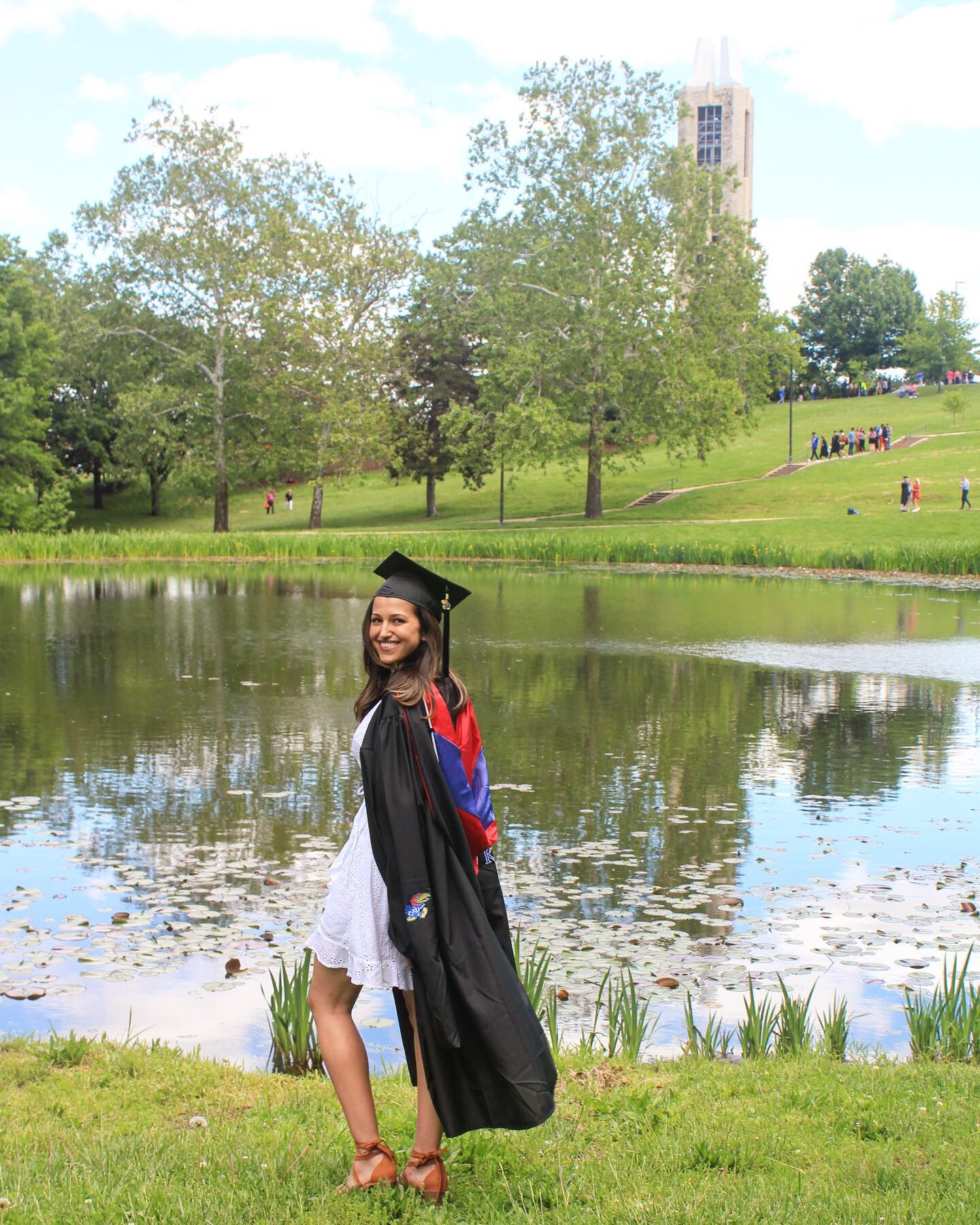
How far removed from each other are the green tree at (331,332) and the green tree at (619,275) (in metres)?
5.54

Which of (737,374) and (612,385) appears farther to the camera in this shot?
(737,374)

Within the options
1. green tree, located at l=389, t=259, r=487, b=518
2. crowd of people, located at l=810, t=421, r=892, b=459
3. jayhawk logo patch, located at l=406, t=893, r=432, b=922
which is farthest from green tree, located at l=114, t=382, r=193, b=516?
jayhawk logo patch, located at l=406, t=893, r=432, b=922

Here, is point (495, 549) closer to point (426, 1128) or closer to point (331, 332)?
point (331, 332)

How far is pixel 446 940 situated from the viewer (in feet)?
12.3

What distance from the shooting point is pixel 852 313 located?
342ft

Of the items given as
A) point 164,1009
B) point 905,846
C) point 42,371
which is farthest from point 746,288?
point 164,1009

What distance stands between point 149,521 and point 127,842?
192 feet

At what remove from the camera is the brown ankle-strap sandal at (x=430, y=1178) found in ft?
12.7

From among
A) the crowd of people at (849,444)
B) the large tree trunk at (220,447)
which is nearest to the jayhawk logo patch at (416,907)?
the large tree trunk at (220,447)

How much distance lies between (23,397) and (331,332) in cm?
1279

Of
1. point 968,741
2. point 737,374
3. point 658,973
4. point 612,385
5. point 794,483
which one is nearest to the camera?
point 658,973

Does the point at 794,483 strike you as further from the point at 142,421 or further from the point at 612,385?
the point at 142,421

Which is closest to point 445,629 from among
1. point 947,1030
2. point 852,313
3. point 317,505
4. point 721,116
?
point 947,1030

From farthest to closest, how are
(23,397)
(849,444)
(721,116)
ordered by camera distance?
(721,116), (849,444), (23,397)
